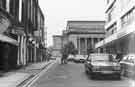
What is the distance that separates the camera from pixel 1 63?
19.5 metres

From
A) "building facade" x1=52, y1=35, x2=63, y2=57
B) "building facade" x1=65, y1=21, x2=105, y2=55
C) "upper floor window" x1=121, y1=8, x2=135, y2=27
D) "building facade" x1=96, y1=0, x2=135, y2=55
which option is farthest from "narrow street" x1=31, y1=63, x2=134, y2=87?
"building facade" x1=52, y1=35, x2=63, y2=57

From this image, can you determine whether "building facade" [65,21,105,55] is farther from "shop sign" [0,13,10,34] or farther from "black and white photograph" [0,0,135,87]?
"shop sign" [0,13,10,34]

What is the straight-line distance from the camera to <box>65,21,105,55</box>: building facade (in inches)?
4336

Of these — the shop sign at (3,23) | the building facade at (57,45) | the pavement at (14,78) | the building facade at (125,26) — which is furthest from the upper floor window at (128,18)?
the building facade at (57,45)

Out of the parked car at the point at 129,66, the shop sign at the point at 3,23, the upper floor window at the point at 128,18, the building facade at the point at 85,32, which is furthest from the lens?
the building facade at the point at 85,32

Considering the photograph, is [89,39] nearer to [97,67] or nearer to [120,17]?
[120,17]

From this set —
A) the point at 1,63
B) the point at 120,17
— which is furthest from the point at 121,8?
the point at 1,63

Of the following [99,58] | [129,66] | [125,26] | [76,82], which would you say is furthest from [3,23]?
[125,26]

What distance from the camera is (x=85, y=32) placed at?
363ft

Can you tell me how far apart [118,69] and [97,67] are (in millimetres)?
1162

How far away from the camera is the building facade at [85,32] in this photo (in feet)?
361

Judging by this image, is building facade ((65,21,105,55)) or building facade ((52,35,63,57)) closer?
building facade ((65,21,105,55))

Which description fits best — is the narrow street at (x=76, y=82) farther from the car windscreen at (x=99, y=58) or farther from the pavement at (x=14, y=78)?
the car windscreen at (x=99, y=58)

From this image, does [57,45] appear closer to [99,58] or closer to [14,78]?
[99,58]
